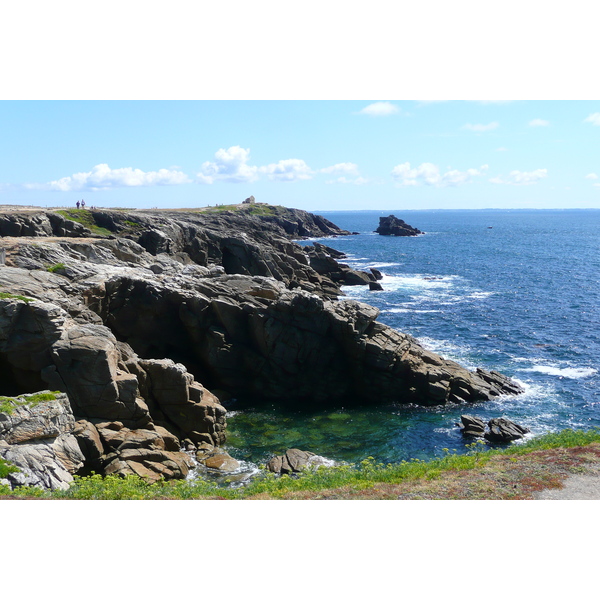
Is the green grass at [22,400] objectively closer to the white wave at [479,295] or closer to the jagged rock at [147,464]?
the jagged rock at [147,464]

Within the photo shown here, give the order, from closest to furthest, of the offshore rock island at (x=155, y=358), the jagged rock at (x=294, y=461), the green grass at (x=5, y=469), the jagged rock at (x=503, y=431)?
1. the green grass at (x=5, y=469)
2. the offshore rock island at (x=155, y=358)
3. the jagged rock at (x=294, y=461)
4. the jagged rock at (x=503, y=431)

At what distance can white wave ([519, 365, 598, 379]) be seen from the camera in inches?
1700

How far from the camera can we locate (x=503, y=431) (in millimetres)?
32219

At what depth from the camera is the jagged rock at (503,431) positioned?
31.9 m

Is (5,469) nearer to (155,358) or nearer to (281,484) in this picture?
(281,484)

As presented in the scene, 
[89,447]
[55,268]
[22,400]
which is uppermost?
[55,268]

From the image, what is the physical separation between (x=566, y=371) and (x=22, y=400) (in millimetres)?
42976

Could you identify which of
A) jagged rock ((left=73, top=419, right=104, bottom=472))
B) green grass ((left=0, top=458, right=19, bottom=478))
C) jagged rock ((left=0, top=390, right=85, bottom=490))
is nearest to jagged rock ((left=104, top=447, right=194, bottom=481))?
jagged rock ((left=73, top=419, right=104, bottom=472))

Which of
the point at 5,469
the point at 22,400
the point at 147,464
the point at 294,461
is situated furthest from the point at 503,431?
the point at 5,469

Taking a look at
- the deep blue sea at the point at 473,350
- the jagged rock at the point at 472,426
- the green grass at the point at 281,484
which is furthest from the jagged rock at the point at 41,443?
the jagged rock at the point at 472,426

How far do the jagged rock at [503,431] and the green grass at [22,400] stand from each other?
26297mm

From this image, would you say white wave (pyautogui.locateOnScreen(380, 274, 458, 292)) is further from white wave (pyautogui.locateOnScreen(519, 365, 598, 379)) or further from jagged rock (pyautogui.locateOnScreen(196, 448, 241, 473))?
jagged rock (pyautogui.locateOnScreen(196, 448, 241, 473))

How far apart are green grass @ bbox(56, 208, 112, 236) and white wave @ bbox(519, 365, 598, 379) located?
190 feet

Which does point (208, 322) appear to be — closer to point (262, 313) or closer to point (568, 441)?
point (262, 313)
